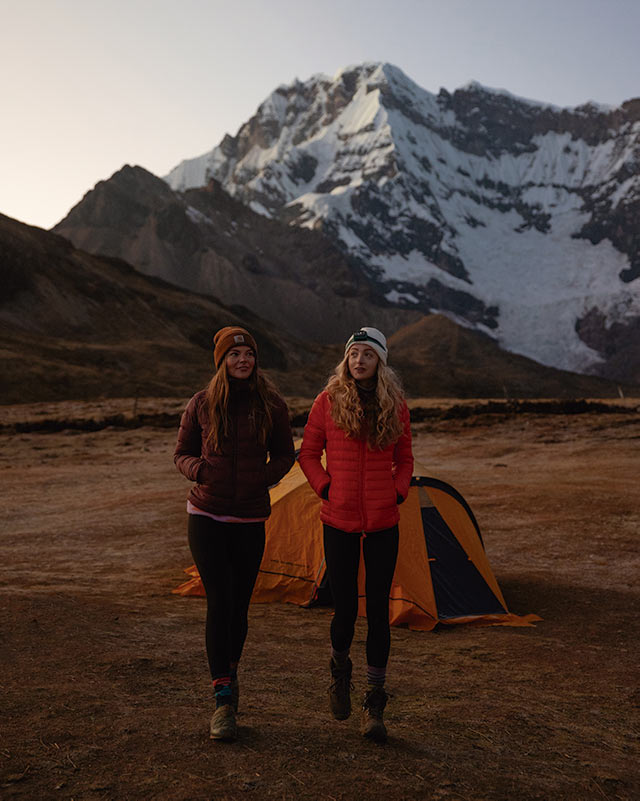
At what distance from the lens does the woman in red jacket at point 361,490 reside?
15.0ft

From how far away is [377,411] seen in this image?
15.1 feet

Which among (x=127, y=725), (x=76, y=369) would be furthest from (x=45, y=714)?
(x=76, y=369)

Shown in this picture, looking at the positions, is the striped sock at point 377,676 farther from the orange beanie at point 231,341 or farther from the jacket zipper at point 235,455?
the orange beanie at point 231,341

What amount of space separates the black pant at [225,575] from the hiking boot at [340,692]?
0.64m

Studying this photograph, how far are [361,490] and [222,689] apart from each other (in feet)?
4.58

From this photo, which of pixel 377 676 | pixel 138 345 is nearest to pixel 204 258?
pixel 138 345

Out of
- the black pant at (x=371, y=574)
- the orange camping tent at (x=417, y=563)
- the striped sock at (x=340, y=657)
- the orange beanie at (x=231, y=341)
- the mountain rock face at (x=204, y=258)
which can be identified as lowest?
the orange camping tent at (x=417, y=563)

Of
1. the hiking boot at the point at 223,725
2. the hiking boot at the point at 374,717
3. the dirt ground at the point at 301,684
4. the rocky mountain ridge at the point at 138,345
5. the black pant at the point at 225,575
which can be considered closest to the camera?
the dirt ground at the point at 301,684

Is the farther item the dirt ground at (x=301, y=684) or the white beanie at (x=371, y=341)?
the white beanie at (x=371, y=341)

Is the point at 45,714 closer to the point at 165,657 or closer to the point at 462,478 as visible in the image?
the point at 165,657

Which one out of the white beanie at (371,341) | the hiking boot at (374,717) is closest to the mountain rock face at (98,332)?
the white beanie at (371,341)

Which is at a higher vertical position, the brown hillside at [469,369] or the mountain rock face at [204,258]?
the mountain rock face at [204,258]

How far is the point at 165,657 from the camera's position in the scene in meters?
5.99

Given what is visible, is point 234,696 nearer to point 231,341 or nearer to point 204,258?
point 231,341
